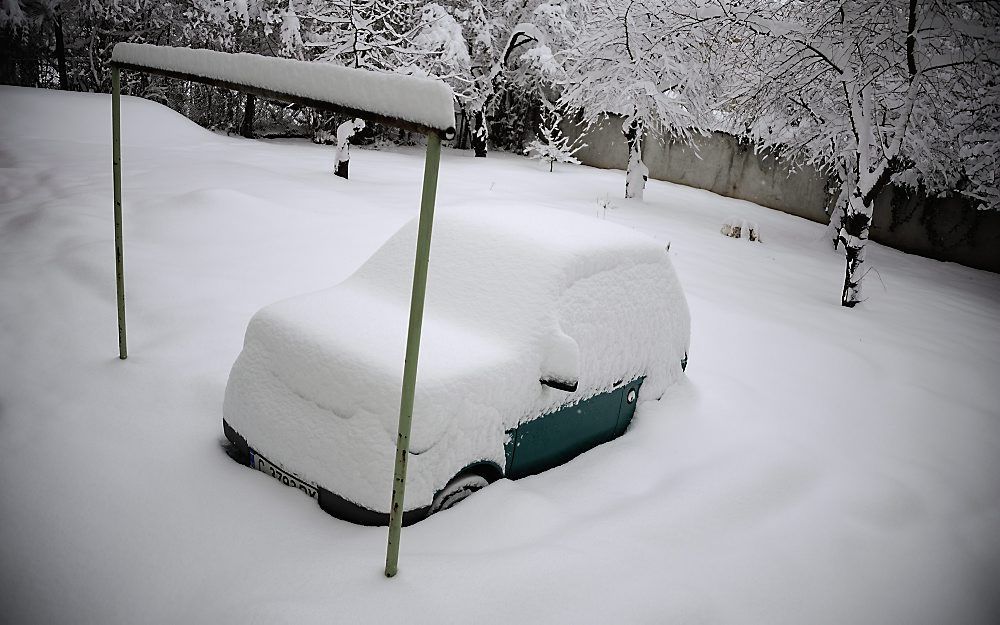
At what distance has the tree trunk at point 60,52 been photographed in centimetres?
1791

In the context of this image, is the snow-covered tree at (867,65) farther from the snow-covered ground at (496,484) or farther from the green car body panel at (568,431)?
the green car body panel at (568,431)

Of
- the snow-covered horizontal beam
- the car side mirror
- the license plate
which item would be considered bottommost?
the license plate

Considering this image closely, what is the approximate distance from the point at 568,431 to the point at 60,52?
2221 cm

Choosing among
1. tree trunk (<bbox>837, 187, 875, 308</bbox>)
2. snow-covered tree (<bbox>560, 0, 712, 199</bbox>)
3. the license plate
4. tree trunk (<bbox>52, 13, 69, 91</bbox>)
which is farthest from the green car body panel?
tree trunk (<bbox>52, 13, 69, 91</bbox>)

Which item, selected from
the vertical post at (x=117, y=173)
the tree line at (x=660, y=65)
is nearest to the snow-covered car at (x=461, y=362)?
the vertical post at (x=117, y=173)

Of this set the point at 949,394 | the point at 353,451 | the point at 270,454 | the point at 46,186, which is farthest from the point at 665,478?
the point at 46,186

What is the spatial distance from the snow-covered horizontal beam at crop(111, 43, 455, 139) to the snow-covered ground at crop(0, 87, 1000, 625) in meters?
1.94

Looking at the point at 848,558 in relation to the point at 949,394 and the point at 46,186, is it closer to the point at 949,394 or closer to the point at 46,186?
the point at 949,394

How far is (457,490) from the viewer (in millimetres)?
3023

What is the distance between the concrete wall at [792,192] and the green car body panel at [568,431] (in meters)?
14.2

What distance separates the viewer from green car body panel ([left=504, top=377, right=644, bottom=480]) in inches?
128

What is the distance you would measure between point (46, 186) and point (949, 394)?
1262 cm

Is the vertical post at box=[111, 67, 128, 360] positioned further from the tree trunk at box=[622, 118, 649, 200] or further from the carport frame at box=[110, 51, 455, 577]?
the tree trunk at box=[622, 118, 649, 200]

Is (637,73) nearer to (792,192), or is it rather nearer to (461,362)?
(792,192)
